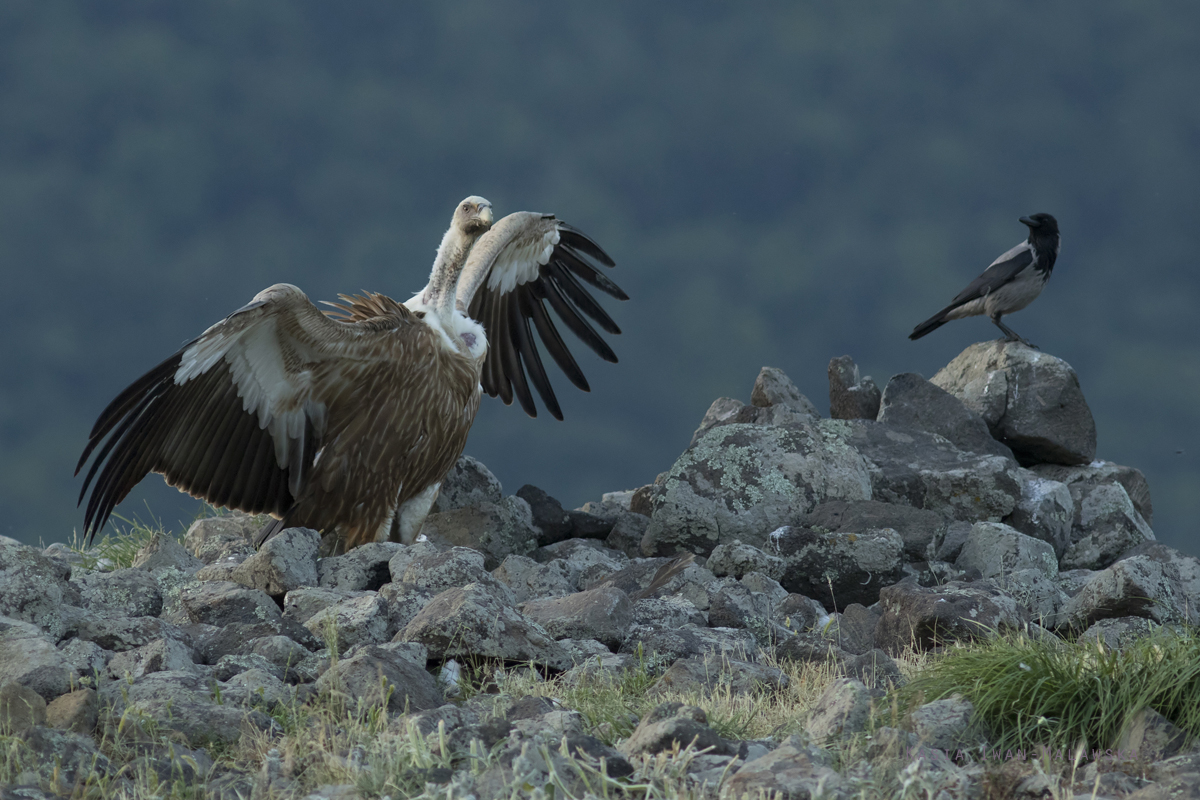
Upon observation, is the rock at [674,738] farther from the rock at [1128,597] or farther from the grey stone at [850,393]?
the grey stone at [850,393]

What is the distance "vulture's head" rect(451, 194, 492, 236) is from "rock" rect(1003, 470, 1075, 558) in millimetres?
4435

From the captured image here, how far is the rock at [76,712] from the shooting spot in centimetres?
382

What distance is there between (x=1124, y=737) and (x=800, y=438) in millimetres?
4896

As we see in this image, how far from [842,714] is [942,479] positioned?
564 cm

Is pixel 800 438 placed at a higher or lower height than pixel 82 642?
higher

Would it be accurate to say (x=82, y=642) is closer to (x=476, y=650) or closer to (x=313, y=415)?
(x=476, y=650)

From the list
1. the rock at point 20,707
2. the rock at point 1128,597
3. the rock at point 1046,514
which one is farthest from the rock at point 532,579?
the rock at point 1046,514

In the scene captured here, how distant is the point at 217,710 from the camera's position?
387cm

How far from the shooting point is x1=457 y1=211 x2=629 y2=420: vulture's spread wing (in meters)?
9.88

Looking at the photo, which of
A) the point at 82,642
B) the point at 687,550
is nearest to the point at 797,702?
the point at 82,642

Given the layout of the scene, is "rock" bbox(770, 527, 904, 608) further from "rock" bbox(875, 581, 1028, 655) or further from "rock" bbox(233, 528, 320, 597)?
"rock" bbox(233, 528, 320, 597)

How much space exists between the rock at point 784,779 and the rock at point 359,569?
12.2 feet

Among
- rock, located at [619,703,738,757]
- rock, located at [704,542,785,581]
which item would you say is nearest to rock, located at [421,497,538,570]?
rock, located at [704,542,785,581]

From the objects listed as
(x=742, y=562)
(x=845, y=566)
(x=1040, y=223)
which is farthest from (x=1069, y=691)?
(x=1040, y=223)
